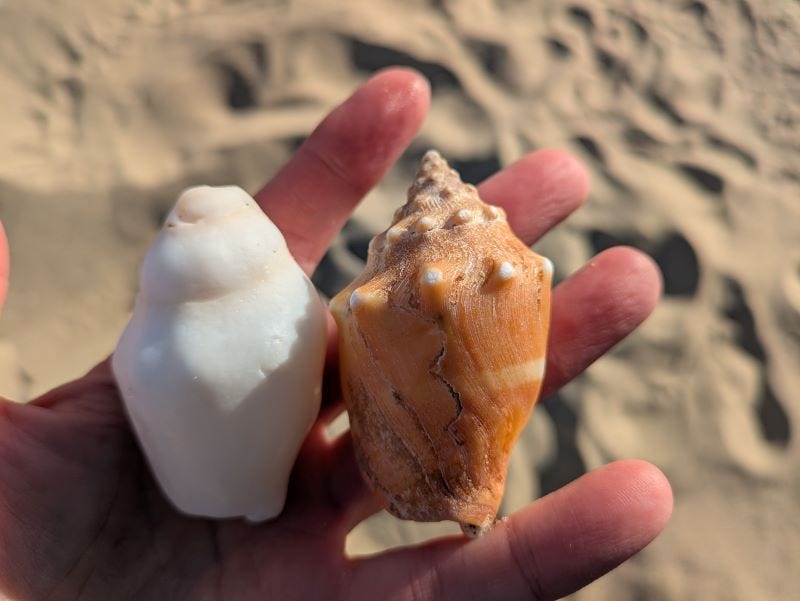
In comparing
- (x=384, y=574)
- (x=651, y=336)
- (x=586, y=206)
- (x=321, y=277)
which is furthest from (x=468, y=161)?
(x=384, y=574)

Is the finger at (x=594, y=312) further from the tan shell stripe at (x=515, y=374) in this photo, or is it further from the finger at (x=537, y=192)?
the tan shell stripe at (x=515, y=374)

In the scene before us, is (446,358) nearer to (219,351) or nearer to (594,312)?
(219,351)

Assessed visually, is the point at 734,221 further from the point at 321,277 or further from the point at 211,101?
the point at 211,101

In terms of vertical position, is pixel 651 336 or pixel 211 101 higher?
pixel 211 101

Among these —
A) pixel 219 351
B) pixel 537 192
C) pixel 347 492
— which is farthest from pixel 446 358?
pixel 537 192

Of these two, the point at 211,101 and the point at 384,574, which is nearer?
the point at 384,574

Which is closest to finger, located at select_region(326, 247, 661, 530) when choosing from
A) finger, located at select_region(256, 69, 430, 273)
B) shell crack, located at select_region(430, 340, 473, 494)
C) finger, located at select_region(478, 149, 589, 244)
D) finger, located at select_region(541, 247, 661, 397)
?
finger, located at select_region(541, 247, 661, 397)

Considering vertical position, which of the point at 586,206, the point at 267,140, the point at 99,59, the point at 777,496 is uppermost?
the point at 99,59
